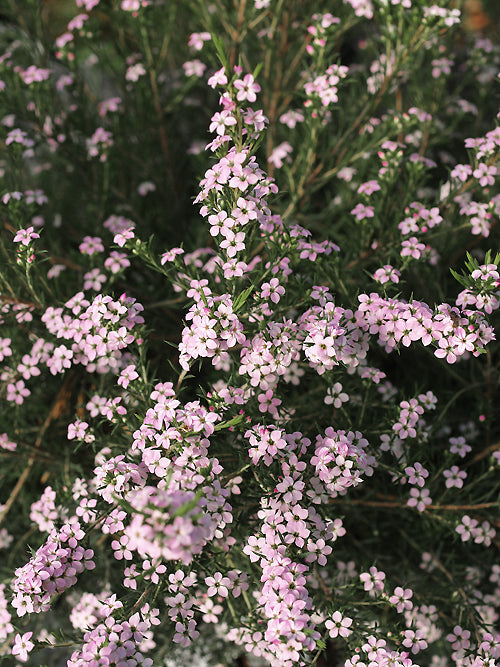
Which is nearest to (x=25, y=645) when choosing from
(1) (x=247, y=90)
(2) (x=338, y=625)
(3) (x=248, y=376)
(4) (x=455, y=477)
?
(2) (x=338, y=625)

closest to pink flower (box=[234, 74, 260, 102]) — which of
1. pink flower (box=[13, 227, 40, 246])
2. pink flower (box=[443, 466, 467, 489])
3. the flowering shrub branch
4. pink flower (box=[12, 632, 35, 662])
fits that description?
the flowering shrub branch

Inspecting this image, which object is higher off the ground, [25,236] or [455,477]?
[25,236]

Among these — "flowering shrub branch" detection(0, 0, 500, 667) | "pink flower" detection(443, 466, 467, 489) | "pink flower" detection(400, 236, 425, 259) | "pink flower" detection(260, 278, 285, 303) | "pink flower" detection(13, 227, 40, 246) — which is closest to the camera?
"flowering shrub branch" detection(0, 0, 500, 667)

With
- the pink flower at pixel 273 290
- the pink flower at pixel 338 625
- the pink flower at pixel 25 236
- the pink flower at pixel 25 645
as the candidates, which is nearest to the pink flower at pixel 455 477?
the pink flower at pixel 338 625

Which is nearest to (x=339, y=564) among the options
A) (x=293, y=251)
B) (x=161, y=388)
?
(x=161, y=388)

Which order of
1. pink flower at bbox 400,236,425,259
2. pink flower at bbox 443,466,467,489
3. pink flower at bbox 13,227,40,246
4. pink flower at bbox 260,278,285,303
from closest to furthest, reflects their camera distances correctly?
1. pink flower at bbox 260,278,285,303
2. pink flower at bbox 13,227,40,246
3. pink flower at bbox 443,466,467,489
4. pink flower at bbox 400,236,425,259

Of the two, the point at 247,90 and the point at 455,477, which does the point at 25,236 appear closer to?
the point at 247,90

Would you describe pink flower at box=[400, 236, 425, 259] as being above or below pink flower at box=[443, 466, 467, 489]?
above

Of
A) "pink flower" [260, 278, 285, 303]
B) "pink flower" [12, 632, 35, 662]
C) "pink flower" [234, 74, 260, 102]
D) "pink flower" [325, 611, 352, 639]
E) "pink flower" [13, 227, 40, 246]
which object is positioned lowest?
"pink flower" [12, 632, 35, 662]

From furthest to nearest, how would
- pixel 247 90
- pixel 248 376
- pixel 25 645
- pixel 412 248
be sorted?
pixel 412 248
pixel 248 376
pixel 247 90
pixel 25 645

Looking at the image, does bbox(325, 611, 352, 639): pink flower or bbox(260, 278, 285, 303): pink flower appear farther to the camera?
bbox(260, 278, 285, 303): pink flower

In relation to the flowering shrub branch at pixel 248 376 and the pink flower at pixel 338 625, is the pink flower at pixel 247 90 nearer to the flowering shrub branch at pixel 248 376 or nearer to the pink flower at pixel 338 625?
the flowering shrub branch at pixel 248 376

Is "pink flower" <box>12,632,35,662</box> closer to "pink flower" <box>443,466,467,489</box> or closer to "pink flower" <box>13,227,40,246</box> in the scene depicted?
"pink flower" <box>13,227,40,246</box>

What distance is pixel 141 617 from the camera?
2.41 m
